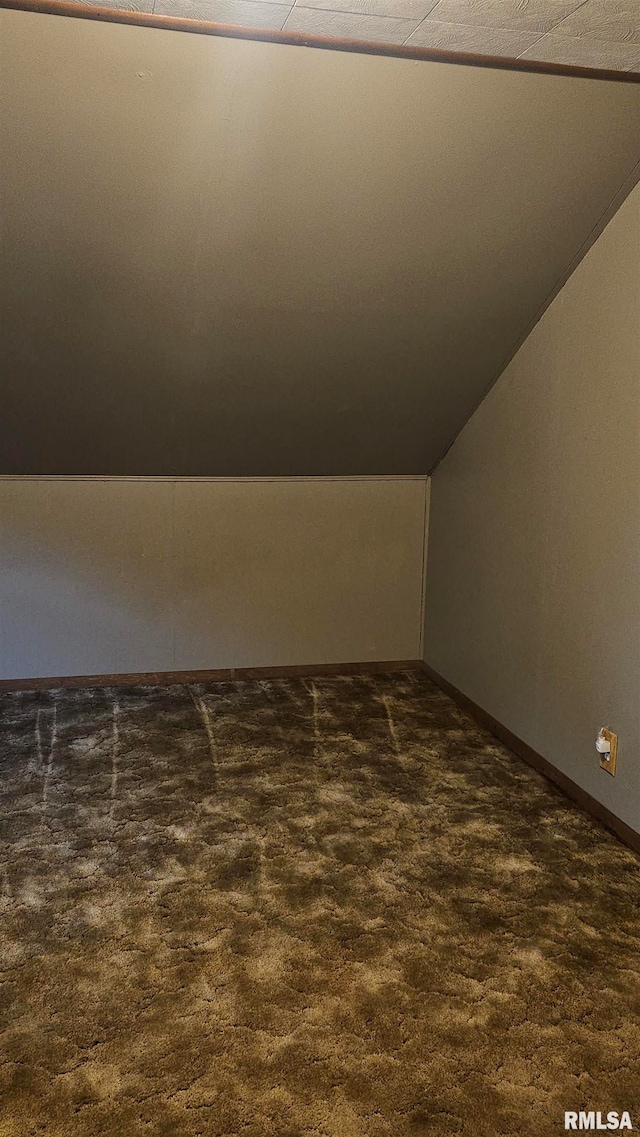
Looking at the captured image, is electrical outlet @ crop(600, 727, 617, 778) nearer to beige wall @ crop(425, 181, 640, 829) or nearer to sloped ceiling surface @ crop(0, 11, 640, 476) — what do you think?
beige wall @ crop(425, 181, 640, 829)

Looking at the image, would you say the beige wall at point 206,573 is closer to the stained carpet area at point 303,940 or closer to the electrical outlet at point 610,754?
the stained carpet area at point 303,940

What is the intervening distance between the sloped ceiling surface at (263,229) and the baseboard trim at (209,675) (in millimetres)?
1013

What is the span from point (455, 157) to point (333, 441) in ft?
5.34

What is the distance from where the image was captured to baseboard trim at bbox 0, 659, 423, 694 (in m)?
4.09

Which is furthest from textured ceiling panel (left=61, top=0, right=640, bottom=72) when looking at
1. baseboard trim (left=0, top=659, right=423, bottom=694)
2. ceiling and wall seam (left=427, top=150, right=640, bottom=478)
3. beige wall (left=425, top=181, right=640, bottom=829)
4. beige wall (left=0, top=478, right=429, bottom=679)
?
baseboard trim (left=0, top=659, right=423, bottom=694)

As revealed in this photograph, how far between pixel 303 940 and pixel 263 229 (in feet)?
6.72

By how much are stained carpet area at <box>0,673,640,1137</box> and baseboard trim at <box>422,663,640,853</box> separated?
5cm

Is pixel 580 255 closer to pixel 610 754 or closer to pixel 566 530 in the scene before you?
pixel 566 530

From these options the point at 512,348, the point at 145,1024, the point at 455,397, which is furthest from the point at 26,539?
the point at 145,1024

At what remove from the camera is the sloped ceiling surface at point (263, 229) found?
228cm

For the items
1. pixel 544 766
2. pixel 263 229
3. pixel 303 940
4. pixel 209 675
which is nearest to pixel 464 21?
pixel 263 229

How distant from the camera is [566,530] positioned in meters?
3.06

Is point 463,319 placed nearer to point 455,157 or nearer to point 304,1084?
point 455,157

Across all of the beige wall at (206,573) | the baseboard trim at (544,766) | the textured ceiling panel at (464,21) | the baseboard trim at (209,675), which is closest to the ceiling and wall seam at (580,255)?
the textured ceiling panel at (464,21)
